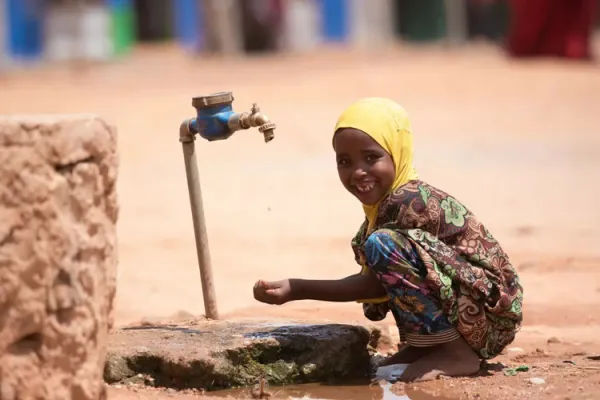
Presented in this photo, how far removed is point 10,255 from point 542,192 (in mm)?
6262

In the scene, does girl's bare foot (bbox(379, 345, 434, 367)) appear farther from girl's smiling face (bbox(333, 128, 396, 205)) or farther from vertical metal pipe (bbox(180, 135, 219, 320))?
vertical metal pipe (bbox(180, 135, 219, 320))

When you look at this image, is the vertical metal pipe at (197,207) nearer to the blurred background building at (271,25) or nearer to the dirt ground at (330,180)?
the dirt ground at (330,180)

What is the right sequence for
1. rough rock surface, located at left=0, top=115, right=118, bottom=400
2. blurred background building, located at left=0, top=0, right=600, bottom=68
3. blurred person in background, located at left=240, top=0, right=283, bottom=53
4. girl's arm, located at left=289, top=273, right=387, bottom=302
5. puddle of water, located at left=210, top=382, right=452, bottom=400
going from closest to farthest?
rough rock surface, located at left=0, top=115, right=118, bottom=400
puddle of water, located at left=210, top=382, right=452, bottom=400
girl's arm, located at left=289, top=273, right=387, bottom=302
blurred background building, located at left=0, top=0, right=600, bottom=68
blurred person in background, located at left=240, top=0, right=283, bottom=53

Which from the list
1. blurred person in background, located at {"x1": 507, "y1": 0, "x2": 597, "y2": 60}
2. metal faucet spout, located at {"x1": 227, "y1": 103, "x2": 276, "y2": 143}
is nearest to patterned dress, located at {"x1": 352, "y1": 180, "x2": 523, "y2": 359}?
metal faucet spout, located at {"x1": 227, "y1": 103, "x2": 276, "y2": 143}

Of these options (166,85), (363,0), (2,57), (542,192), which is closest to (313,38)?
(363,0)

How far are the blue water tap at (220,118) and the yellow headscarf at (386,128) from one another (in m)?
0.30

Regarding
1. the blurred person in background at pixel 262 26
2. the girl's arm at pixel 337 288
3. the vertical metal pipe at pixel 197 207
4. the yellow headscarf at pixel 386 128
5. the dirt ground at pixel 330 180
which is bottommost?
the dirt ground at pixel 330 180

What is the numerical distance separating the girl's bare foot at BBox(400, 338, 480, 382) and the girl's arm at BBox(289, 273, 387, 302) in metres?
0.30

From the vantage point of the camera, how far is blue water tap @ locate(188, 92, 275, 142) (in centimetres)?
379

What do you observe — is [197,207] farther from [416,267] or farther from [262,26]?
[262,26]

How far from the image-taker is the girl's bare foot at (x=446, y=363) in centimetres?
375

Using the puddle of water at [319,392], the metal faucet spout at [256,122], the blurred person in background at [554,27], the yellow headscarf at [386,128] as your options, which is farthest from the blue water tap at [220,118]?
the blurred person in background at [554,27]

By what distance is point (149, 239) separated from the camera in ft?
23.1

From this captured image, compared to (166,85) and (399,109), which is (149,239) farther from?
(166,85)
